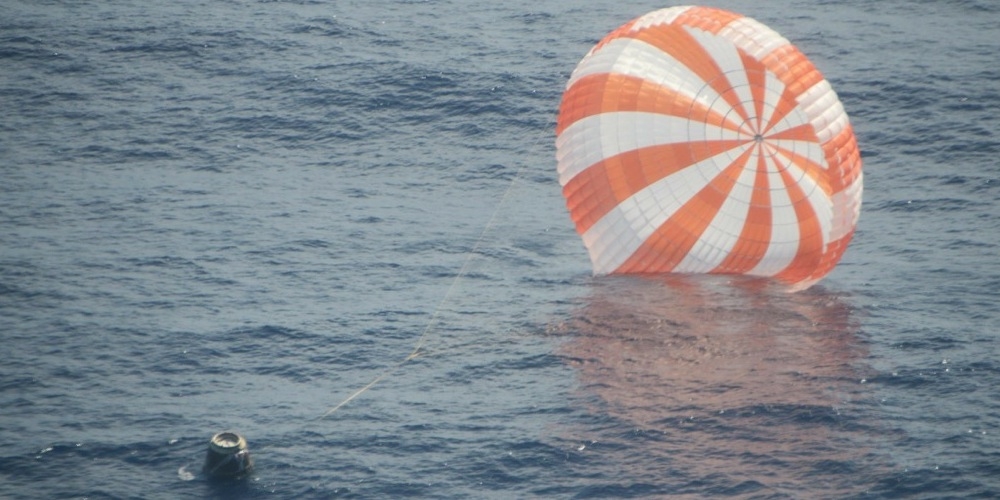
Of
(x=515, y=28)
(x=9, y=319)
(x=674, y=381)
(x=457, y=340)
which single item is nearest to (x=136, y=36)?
(x=515, y=28)

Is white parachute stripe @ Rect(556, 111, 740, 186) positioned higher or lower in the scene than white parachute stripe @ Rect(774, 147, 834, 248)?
higher

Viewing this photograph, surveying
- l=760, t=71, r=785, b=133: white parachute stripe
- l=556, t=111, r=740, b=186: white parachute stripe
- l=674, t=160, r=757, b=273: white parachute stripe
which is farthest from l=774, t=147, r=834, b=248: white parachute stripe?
l=556, t=111, r=740, b=186: white parachute stripe

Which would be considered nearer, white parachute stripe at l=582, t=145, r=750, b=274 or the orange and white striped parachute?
the orange and white striped parachute

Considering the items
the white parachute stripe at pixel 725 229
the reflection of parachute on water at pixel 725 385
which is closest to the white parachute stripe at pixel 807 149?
→ the white parachute stripe at pixel 725 229

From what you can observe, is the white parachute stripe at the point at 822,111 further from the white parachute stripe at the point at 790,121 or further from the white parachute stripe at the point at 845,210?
the white parachute stripe at the point at 845,210

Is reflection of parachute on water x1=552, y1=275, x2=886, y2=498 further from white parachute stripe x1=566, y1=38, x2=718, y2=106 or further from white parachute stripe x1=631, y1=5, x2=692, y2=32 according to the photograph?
white parachute stripe x1=631, y1=5, x2=692, y2=32

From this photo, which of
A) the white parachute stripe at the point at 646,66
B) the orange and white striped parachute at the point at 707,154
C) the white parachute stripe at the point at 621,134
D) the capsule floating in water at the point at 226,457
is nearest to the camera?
the capsule floating in water at the point at 226,457
